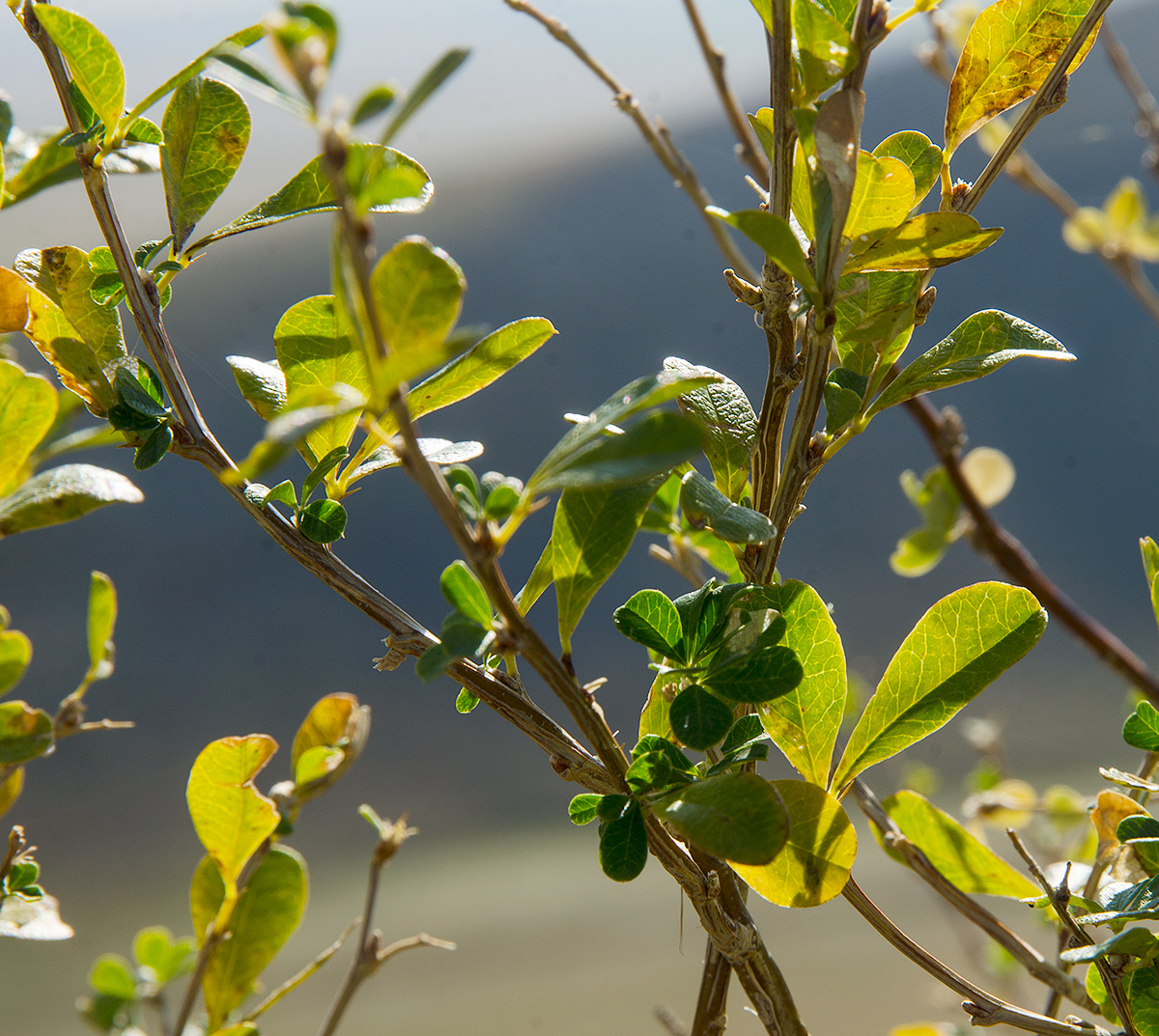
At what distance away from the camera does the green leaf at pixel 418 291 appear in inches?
5.6

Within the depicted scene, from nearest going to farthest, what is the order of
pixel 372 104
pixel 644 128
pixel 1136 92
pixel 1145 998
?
1. pixel 372 104
2. pixel 1145 998
3. pixel 644 128
4. pixel 1136 92

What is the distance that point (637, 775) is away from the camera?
201mm

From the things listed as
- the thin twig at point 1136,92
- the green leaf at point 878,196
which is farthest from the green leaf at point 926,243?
the thin twig at point 1136,92

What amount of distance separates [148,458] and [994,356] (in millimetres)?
201

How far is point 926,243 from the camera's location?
20 cm

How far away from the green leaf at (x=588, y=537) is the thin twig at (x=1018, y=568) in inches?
10.5

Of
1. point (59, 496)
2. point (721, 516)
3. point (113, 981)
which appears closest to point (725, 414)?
point (721, 516)

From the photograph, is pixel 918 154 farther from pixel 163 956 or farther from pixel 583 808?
pixel 163 956

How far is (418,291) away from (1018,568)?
0.40 m

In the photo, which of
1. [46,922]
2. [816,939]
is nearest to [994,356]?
[46,922]

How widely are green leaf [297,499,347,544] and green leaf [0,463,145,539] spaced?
1.9 inches

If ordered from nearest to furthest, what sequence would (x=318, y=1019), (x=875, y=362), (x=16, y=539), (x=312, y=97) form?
(x=312, y=97), (x=875, y=362), (x=318, y=1019), (x=16, y=539)

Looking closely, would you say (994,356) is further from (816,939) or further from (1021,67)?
(816,939)

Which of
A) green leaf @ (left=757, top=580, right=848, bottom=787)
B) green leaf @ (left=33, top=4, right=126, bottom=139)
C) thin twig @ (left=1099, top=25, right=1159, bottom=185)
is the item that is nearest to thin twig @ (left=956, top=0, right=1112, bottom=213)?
green leaf @ (left=757, top=580, right=848, bottom=787)
